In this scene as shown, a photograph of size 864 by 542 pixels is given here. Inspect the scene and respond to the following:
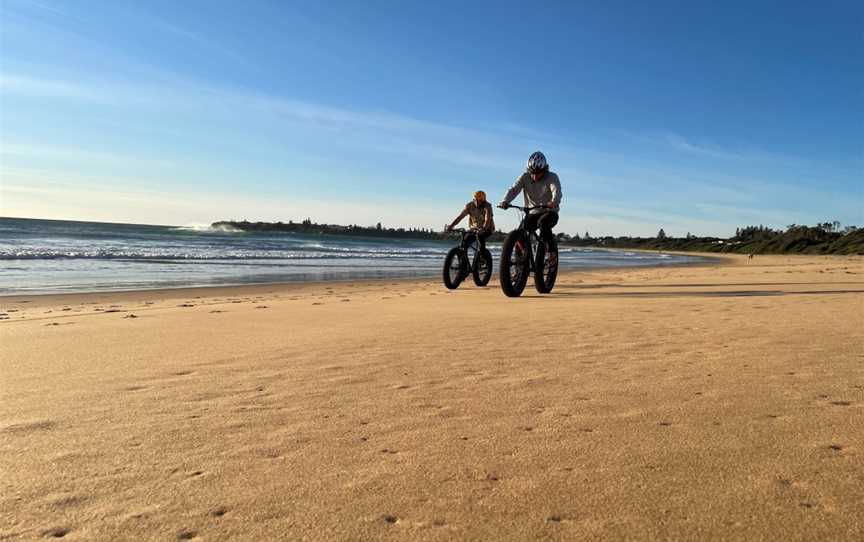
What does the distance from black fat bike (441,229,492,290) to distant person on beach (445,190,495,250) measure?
0.23ft

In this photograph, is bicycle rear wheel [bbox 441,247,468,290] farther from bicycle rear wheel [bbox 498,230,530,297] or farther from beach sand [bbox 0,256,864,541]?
beach sand [bbox 0,256,864,541]

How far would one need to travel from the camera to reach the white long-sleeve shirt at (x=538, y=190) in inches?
332

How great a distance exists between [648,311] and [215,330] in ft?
13.9

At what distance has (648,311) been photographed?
6.22 m

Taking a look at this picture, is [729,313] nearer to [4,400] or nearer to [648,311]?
[648,311]

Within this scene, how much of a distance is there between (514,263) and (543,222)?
713 millimetres

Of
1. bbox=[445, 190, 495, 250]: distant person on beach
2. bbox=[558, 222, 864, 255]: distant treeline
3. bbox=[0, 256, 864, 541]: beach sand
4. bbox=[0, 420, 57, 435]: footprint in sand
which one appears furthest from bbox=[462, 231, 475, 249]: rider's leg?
bbox=[558, 222, 864, 255]: distant treeline

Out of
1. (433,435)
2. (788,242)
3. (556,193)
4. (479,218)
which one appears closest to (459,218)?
(479,218)

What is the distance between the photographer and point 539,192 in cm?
860

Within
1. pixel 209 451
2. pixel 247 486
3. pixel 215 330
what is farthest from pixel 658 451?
pixel 215 330

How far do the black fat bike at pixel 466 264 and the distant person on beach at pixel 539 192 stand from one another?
1937 mm

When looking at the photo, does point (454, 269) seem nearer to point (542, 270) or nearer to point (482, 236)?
point (482, 236)

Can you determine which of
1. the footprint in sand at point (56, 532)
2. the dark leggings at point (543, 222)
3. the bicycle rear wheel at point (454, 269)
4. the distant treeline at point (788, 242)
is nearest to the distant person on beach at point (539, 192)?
the dark leggings at point (543, 222)

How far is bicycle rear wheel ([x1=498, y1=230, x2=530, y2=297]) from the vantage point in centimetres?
827
